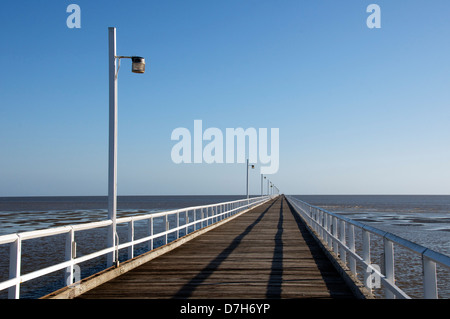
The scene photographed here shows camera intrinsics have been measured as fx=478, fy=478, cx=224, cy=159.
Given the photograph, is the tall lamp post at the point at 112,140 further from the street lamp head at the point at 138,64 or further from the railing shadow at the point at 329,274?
the railing shadow at the point at 329,274

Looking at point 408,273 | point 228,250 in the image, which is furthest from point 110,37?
point 408,273

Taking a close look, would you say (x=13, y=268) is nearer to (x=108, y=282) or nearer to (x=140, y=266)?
(x=108, y=282)

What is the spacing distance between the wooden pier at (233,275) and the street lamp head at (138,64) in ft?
14.5

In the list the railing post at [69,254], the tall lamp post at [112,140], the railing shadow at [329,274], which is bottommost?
the railing shadow at [329,274]

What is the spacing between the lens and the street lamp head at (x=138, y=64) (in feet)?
35.2

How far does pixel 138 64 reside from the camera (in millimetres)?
10750

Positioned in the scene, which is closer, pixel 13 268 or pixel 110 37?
pixel 13 268

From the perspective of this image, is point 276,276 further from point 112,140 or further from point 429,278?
point 429,278

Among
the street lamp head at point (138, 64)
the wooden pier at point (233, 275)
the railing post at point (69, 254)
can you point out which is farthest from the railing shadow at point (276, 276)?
the street lamp head at point (138, 64)

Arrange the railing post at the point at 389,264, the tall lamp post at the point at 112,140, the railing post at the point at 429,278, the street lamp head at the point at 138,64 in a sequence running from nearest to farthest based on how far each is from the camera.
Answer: the railing post at the point at 429,278
the railing post at the point at 389,264
the tall lamp post at the point at 112,140
the street lamp head at the point at 138,64

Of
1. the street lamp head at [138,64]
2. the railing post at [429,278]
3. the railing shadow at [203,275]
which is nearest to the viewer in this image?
the railing post at [429,278]

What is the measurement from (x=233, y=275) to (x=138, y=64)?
508cm
